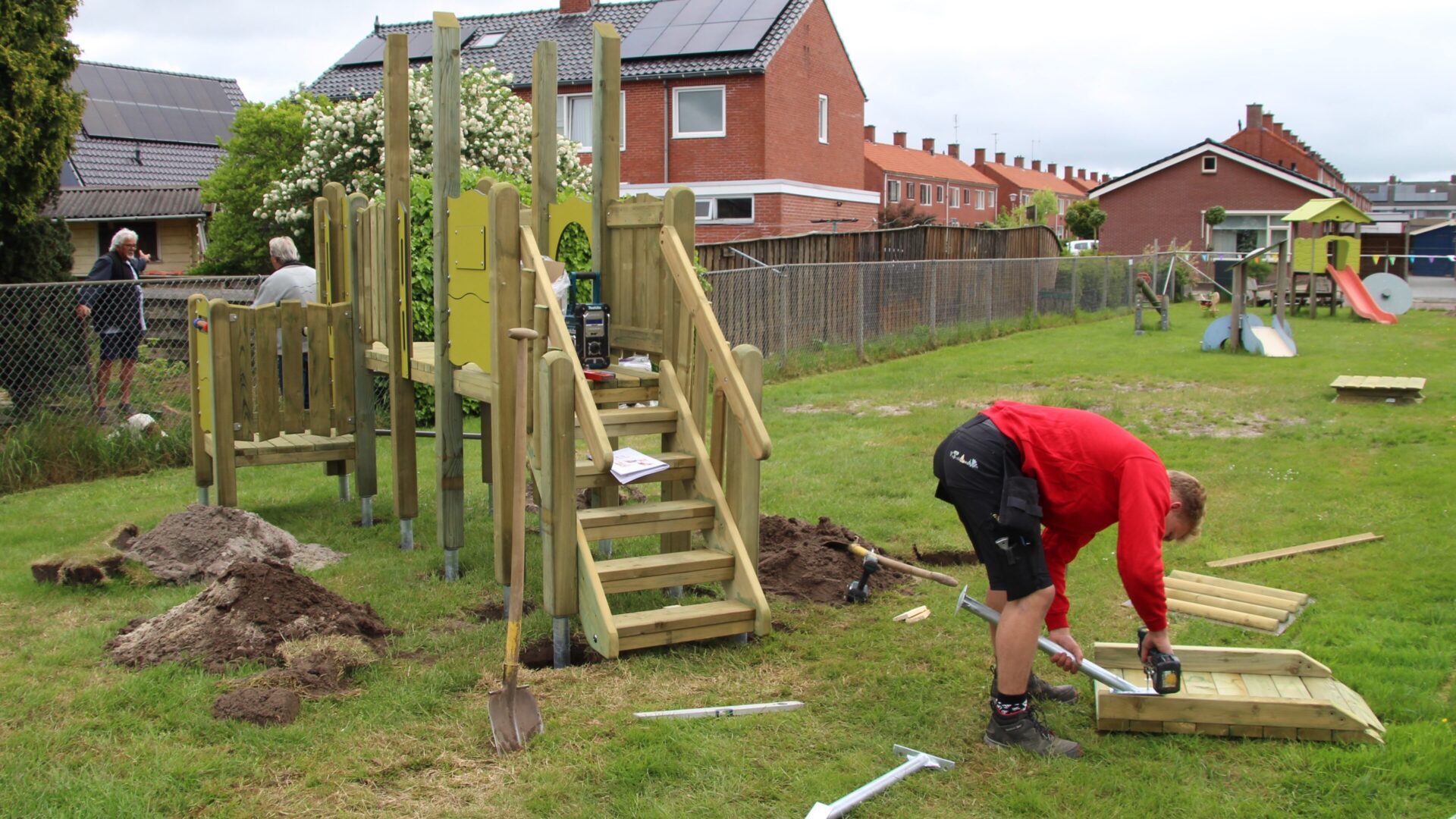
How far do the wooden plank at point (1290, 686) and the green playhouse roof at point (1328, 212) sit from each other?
21723 millimetres

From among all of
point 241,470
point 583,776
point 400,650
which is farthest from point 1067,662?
point 241,470

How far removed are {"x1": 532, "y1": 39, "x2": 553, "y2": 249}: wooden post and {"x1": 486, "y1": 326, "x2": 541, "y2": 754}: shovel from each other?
2276 millimetres

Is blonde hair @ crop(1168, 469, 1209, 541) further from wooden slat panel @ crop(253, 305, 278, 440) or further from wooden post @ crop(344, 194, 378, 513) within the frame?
wooden slat panel @ crop(253, 305, 278, 440)

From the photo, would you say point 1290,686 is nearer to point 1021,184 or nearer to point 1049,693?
point 1049,693

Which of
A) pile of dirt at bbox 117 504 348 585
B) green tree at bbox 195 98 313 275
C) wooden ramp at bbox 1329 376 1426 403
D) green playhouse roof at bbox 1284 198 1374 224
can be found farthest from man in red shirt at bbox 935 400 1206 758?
green playhouse roof at bbox 1284 198 1374 224

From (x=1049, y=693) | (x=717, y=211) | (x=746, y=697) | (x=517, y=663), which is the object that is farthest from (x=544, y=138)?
(x=717, y=211)

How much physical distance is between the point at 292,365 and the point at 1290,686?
22.1 ft

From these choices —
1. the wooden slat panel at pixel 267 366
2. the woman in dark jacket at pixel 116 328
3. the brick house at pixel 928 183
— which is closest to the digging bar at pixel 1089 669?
the wooden slat panel at pixel 267 366

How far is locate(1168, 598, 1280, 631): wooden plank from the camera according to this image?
19.2 feet

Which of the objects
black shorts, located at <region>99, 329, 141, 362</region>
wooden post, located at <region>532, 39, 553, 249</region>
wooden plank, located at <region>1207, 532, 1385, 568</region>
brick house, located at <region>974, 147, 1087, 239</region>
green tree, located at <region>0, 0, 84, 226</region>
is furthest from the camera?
brick house, located at <region>974, 147, 1087, 239</region>

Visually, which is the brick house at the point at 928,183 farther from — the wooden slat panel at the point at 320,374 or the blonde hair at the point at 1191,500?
the blonde hair at the point at 1191,500

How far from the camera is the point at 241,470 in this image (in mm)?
10539

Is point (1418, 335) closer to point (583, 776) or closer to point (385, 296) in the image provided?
point (385, 296)

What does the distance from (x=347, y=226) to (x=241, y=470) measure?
10.7ft
